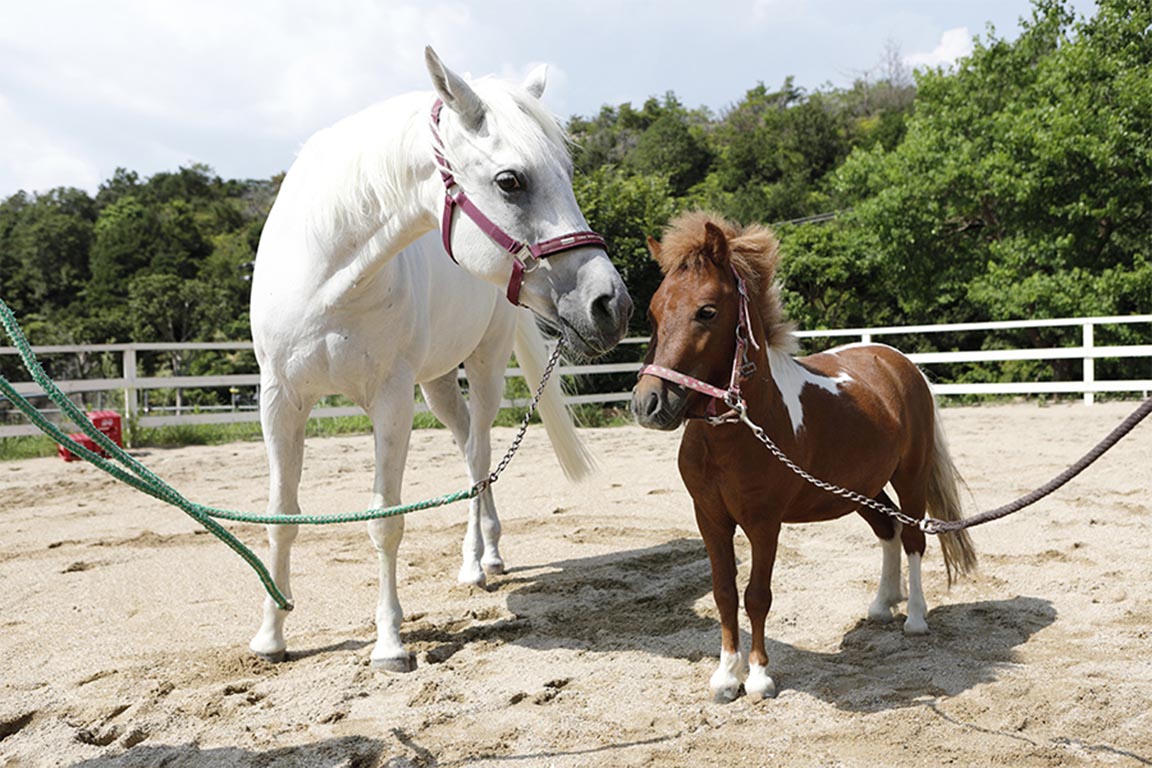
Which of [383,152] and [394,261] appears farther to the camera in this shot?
[394,261]

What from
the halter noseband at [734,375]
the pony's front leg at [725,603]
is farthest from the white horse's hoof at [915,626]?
the halter noseband at [734,375]

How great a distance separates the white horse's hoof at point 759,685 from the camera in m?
2.74

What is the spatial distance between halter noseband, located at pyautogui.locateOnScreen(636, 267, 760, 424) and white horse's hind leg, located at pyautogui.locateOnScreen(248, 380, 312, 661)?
151 cm

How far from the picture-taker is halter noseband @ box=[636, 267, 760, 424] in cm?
251

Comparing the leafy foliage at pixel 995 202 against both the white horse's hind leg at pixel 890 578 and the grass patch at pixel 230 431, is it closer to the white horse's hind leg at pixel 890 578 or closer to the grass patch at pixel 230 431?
the grass patch at pixel 230 431

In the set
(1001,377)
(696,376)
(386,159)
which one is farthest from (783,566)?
(1001,377)

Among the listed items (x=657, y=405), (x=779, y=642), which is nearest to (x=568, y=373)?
(x=779, y=642)

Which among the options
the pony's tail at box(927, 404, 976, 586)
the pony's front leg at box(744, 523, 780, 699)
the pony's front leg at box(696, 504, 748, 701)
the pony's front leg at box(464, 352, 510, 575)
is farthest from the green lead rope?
the pony's tail at box(927, 404, 976, 586)

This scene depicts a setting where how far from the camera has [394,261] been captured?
3.31m

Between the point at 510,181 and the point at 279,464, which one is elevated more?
the point at 510,181

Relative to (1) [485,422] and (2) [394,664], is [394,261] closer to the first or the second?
(2) [394,664]

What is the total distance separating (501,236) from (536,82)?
2.93 feet

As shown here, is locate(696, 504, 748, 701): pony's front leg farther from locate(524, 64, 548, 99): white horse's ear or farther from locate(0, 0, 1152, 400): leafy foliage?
locate(0, 0, 1152, 400): leafy foliage

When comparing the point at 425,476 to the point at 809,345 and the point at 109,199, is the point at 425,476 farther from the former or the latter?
the point at 109,199
